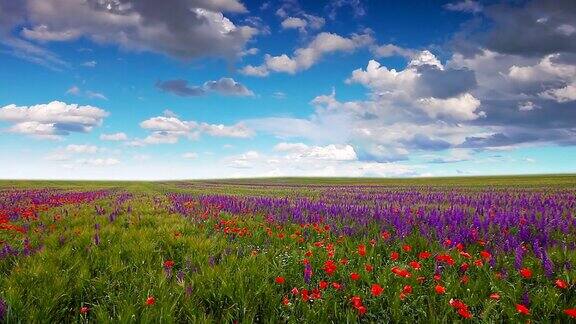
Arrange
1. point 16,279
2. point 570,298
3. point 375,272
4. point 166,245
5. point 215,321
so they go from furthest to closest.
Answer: point 166,245 → point 375,272 → point 16,279 → point 570,298 → point 215,321

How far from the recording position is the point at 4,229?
880 cm

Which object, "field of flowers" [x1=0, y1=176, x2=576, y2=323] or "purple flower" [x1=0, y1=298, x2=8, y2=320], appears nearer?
"purple flower" [x1=0, y1=298, x2=8, y2=320]

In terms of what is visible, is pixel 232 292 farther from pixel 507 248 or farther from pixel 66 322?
pixel 507 248

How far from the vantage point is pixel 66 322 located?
432 centimetres

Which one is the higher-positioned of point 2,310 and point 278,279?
point 278,279

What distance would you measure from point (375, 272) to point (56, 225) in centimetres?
791

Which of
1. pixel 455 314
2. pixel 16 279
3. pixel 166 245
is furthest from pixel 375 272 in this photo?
pixel 16 279

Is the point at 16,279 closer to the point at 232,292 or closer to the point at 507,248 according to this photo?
the point at 232,292

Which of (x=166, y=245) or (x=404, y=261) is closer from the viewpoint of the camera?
(x=404, y=261)

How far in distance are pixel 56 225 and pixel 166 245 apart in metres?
4.16

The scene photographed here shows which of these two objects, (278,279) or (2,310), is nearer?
(2,310)

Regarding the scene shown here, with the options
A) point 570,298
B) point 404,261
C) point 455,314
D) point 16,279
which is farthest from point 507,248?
point 16,279

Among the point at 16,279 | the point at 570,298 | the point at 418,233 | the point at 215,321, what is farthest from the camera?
the point at 418,233

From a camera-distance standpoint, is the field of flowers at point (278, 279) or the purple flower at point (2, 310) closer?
the purple flower at point (2, 310)
